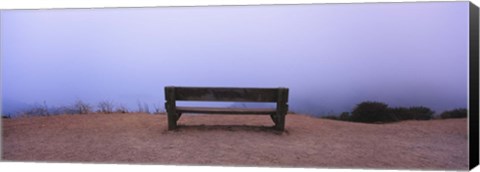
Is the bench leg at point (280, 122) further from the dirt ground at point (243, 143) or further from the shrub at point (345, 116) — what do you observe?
the shrub at point (345, 116)

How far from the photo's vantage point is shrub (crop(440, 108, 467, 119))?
5.80m

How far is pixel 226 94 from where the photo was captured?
6.31 metres

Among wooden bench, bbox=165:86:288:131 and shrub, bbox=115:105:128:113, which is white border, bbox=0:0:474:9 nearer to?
wooden bench, bbox=165:86:288:131

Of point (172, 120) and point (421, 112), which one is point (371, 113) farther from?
point (172, 120)

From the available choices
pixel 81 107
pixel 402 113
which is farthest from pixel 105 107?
pixel 402 113

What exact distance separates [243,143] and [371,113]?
261 centimetres

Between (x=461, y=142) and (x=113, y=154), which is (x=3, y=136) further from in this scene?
(x=461, y=142)

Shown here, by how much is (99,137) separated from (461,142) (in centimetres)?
465

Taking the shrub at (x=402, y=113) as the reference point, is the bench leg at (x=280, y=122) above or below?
below

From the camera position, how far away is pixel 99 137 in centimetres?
641

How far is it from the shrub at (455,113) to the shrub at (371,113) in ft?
2.96

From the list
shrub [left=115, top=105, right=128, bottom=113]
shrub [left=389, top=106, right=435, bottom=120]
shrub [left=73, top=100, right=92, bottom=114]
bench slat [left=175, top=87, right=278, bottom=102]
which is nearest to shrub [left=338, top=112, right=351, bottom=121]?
shrub [left=389, top=106, right=435, bottom=120]

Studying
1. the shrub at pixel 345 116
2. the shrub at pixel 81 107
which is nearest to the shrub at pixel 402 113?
the shrub at pixel 345 116

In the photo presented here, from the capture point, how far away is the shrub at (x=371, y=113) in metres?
7.36
